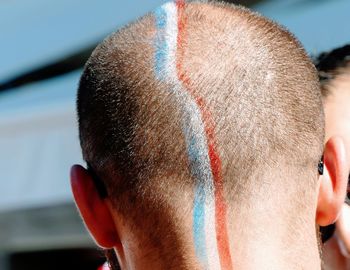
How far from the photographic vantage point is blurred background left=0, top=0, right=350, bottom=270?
3881 millimetres

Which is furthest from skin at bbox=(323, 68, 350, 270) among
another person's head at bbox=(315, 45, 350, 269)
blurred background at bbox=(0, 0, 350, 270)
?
blurred background at bbox=(0, 0, 350, 270)

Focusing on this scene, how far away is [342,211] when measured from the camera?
1943 mm

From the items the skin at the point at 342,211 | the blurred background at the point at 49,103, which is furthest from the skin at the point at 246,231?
the blurred background at the point at 49,103

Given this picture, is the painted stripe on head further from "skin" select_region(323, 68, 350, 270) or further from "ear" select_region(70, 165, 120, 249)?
"skin" select_region(323, 68, 350, 270)

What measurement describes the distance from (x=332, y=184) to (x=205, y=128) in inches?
9.4

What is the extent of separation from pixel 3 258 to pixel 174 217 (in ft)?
Answer: 13.4

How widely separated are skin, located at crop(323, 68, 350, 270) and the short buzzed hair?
70 centimetres

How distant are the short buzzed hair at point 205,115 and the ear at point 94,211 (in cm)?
3

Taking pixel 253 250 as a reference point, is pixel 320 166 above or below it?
above

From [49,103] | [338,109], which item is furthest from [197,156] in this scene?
[49,103]

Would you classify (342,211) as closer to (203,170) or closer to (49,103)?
(203,170)

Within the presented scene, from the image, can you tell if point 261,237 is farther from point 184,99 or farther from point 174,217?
point 184,99

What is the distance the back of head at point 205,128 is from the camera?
120cm

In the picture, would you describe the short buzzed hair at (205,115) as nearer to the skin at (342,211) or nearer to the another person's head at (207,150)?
the another person's head at (207,150)
